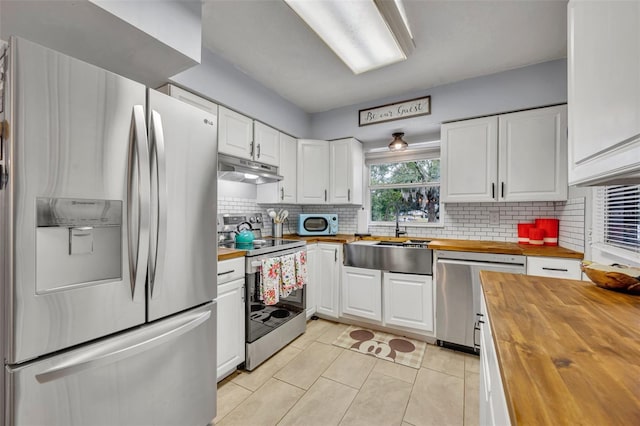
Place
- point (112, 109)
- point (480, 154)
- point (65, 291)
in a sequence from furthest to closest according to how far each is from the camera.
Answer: point (480, 154) < point (112, 109) < point (65, 291)

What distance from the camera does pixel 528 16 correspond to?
73.9 inches

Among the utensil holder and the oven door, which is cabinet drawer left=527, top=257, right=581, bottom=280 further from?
the utensil holder

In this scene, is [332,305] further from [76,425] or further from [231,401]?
[76,425]

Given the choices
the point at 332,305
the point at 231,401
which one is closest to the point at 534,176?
the point at 332,305

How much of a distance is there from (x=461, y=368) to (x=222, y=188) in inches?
102

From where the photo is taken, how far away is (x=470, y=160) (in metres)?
2.74

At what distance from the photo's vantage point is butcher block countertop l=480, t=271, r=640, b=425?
468 mm

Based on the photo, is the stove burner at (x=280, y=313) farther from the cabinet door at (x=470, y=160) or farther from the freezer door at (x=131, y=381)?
the cabinet door at (x=470, y=160)

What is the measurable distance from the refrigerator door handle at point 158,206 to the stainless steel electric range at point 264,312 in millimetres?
879

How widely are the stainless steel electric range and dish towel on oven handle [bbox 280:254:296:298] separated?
6 cm

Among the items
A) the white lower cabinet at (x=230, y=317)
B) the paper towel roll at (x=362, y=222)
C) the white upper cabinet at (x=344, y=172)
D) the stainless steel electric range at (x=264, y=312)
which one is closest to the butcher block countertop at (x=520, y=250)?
the paper towel roll at (x=362, y=222)


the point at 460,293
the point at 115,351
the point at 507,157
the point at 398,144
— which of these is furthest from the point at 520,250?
the point at 115,351

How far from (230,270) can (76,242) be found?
39.5 inches

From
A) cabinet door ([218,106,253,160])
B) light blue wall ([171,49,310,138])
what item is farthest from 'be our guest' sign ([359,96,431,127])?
cabinet door ([218,106,253,160])
